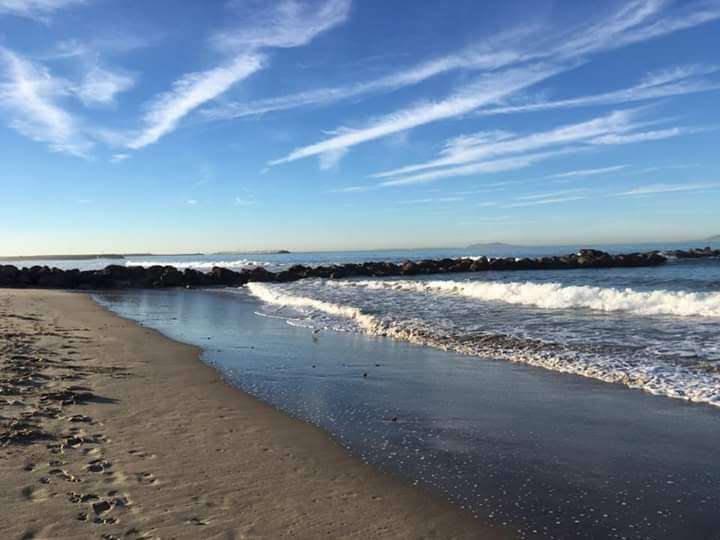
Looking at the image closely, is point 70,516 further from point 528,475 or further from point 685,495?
point 685,495

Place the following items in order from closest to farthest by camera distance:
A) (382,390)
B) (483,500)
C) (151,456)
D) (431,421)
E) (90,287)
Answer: (483,500)
(151,456)
(431,421)
(382,390)
(90,287)

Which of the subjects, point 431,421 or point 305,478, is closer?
point 305,478

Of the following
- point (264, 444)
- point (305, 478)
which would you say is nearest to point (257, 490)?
point (305, 478)

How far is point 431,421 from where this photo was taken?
5.92 m

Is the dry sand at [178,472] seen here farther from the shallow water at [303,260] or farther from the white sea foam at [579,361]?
the shallow water at [303,260]

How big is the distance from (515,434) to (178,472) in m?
3.15

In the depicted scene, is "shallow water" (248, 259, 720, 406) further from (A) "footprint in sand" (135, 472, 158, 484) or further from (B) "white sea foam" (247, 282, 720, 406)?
(A) "footprint in sand" (135, 472, 158, 484)

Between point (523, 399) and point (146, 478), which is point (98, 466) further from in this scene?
point (523, 399)

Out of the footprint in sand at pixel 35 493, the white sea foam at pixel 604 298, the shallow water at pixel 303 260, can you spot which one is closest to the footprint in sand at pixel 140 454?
the footprint in sand at pixel 35 493

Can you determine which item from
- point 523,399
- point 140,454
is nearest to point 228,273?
point 523,399

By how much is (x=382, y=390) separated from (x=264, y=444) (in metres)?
2.44

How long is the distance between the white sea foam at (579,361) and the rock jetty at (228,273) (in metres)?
24.0

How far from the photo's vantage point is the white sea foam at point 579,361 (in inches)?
279

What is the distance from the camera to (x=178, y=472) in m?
4.42
